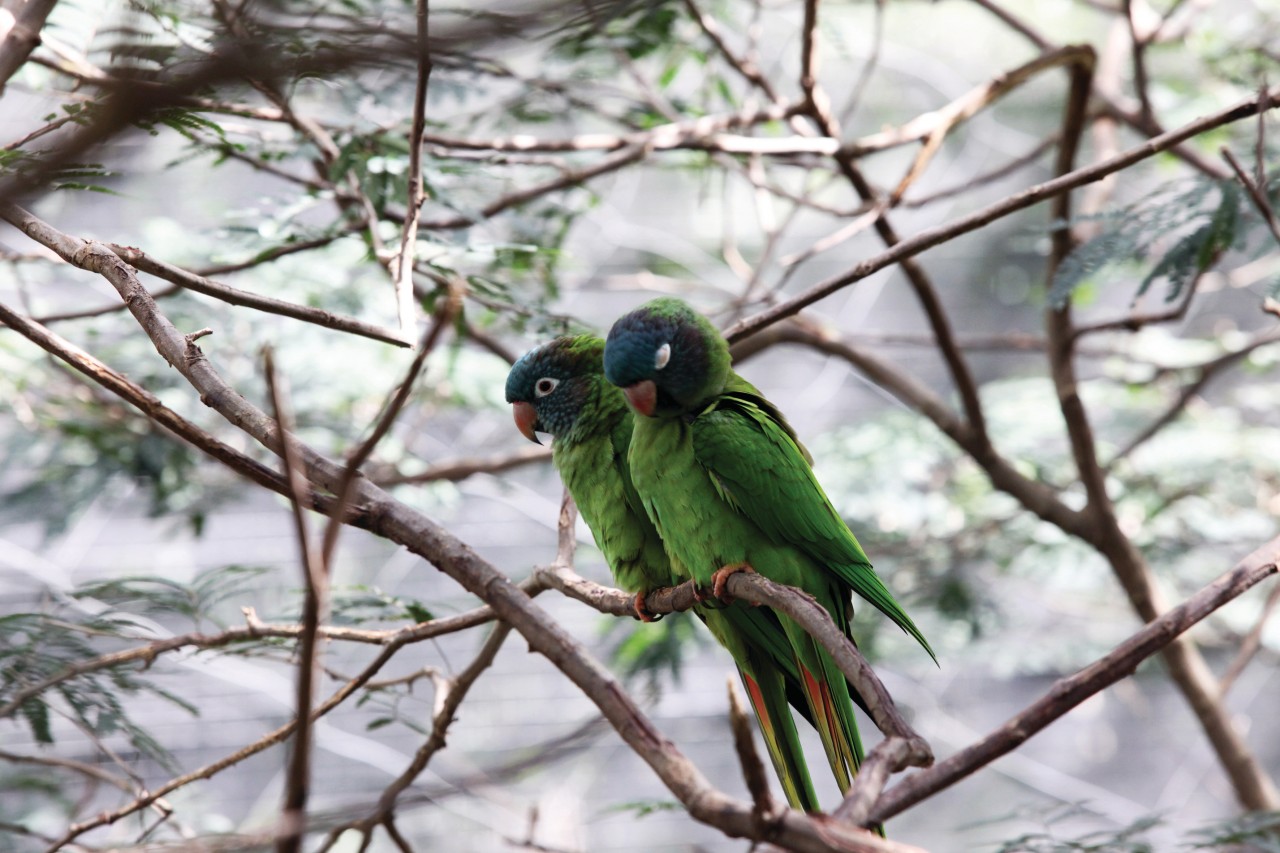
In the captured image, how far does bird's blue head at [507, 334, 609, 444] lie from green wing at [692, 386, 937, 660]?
1.00ft

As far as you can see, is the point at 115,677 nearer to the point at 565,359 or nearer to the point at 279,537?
the point at 565,359

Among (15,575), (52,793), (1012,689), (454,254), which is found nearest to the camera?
(454,254)

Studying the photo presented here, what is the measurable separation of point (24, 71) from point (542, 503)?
3.45 meters

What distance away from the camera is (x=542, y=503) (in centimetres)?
518

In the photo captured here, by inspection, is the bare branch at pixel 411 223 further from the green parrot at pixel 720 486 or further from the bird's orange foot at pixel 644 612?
the bird's orange foot at pixel 644 612

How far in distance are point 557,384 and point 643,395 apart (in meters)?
0.33

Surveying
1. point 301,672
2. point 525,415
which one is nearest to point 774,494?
point 525,415

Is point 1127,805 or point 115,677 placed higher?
point 1127,805

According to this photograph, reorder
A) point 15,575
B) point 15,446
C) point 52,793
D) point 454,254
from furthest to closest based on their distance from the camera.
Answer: point 15,575, point 15,446, point 52,793, point 454,254

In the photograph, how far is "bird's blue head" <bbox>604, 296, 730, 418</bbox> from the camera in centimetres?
168

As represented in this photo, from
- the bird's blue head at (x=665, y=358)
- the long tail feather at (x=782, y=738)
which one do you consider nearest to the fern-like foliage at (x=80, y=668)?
the bird's blue head at (x=665, y=358)

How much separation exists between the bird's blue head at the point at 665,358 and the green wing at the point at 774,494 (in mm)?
62

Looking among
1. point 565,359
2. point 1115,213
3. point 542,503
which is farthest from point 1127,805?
point 565,359

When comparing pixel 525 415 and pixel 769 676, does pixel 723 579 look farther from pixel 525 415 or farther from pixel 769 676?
pixel 525 415
